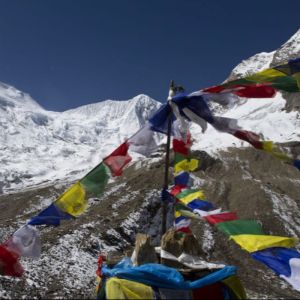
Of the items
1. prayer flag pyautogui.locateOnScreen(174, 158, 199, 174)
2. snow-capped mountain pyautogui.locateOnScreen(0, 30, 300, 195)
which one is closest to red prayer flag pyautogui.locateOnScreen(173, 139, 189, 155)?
prayer flag pyautogui.locateOnScreen(174, 158, 199, 174)

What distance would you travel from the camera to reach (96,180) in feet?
31.6

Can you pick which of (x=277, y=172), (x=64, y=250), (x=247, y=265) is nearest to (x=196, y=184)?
(x=277, y=172)

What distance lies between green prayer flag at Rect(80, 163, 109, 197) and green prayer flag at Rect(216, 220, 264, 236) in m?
2.69

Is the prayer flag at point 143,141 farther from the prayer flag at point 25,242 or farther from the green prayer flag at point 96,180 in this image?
the prayer flag at point 25,242

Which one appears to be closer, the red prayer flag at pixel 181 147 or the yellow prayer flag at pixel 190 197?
the yellow prayer flag at pixel 190 197

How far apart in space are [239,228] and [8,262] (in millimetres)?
5144

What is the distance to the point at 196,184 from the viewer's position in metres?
55.1

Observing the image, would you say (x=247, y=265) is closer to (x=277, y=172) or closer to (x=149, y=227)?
(x=149, y=227)

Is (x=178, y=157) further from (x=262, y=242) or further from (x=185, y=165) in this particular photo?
(x=262, y=242)

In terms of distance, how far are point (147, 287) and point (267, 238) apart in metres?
2.67

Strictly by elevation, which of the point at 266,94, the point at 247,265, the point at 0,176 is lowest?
the point at 247,265

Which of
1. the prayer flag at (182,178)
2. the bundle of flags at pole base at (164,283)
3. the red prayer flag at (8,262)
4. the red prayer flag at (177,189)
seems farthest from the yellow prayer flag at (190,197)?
the red prayer flag at (8,262)

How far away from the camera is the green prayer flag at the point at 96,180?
9539mm

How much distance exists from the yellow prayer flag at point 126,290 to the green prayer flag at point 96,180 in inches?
77.6
